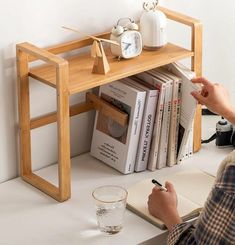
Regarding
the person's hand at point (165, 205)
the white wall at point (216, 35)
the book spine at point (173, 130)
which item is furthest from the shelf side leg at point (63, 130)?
the white wall at point (216, 35)

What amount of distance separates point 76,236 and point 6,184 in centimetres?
34

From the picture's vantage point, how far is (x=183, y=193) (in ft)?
6.53

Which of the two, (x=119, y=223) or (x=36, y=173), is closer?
(x=119, y=223)

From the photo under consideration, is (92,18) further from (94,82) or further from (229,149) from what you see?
(229,149)

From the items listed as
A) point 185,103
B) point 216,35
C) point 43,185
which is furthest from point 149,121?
point 216,35

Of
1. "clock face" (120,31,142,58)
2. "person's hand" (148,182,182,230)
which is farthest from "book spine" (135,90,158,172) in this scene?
"person's hand" (148,182,182,230)

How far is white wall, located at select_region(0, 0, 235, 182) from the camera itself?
1956 millimetres

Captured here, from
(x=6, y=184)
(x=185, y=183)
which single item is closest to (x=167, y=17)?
(x=185, y=183)

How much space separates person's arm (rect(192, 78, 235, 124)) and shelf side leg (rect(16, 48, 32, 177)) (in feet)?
1.41

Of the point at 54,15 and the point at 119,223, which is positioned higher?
the point at 54,15

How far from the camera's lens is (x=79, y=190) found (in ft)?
6.65

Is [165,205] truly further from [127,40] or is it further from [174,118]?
[127,40]

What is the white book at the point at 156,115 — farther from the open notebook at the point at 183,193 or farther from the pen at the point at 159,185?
the pen at the point at 159,185

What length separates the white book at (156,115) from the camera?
81.3 inches
